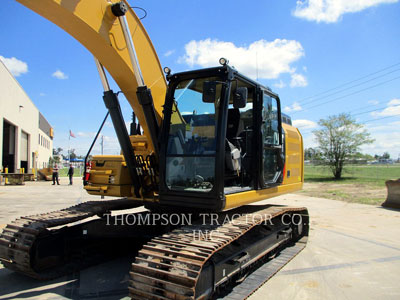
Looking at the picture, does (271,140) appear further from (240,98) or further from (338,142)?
(338,142)

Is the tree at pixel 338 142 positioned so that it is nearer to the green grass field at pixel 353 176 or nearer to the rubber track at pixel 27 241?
the green grass field at pixel 353 176

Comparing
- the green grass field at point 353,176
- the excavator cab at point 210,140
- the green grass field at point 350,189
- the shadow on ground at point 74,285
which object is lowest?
the shadow on ground at point 74,285

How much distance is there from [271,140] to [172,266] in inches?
116

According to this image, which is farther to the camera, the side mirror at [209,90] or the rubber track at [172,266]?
the side mirror at [209,90]

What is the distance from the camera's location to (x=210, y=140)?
415 cm

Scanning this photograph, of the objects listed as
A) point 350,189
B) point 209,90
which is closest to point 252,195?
point 209,90

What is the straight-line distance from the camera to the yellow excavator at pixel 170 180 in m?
3.63

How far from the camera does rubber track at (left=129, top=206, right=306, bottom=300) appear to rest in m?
3.12

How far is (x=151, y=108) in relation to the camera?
4559mm

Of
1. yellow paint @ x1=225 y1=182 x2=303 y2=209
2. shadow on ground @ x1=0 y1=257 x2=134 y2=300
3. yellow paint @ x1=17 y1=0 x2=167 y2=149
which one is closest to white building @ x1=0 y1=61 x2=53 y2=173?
shadow on ground @ x1=0 y1=257 x2=134 y2=300

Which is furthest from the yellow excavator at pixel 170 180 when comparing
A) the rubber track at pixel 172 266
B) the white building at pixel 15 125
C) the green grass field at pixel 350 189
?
the white building at pixel 15 125

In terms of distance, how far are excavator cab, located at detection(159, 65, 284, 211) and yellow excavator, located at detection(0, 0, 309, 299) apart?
1 cm

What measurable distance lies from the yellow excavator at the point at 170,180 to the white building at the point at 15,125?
24652 mm

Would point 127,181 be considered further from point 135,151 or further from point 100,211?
point 100,211
